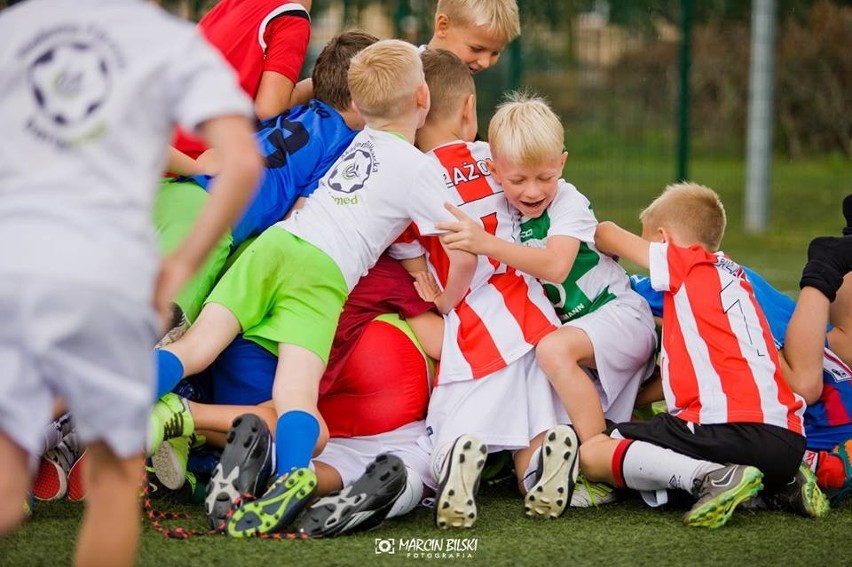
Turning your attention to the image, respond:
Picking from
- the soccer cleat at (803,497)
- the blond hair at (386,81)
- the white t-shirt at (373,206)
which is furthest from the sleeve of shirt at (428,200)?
the soccer cleat at (803,497)

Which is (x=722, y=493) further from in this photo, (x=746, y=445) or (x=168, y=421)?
(x=168, y=421)

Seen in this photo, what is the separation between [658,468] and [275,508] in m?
1.17

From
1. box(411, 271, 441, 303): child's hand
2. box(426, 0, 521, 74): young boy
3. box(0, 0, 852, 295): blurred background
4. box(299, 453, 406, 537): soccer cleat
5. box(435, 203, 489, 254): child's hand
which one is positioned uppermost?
box(426, 0, 521, 74): young boy

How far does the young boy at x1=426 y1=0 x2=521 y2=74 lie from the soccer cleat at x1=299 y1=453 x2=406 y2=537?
1.86m

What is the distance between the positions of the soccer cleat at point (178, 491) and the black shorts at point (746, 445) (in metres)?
1.44

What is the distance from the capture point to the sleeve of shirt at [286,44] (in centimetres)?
449

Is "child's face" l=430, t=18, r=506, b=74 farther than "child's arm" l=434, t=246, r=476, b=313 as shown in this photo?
Yes

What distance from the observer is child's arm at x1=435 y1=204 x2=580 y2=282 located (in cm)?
374

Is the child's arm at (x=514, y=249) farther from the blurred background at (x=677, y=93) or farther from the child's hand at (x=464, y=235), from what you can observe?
the blurred background at (x=677, y=93)

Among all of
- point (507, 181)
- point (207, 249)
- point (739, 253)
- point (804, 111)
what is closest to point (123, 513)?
point (207, 249)

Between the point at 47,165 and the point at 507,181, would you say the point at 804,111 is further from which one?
the point at 47,165

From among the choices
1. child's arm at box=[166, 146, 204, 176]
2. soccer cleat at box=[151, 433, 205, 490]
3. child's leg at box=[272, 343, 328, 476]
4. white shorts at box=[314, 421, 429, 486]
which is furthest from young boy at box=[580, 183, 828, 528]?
child's arm at box=[166, 146, 204, 176]

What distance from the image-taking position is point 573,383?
385cm

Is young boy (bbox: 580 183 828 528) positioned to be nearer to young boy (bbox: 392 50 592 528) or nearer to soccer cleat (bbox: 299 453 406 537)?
young boy (bbox: 392 50 592 528)
